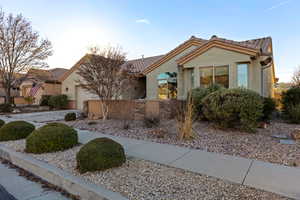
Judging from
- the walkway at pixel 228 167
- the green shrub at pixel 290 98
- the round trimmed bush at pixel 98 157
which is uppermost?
the green shrub at pixel 290 98

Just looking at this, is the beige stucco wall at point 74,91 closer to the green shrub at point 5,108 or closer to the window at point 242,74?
the green shrub at point 5,108

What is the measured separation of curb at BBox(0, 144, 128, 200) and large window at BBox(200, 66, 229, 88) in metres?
8.90

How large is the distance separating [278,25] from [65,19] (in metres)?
14.5

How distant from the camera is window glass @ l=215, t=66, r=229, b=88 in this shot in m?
10.1

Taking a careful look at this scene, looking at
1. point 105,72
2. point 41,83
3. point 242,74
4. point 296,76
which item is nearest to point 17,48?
point 41,83

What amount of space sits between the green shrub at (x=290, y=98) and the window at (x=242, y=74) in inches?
83.5

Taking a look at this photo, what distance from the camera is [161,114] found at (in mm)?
9328

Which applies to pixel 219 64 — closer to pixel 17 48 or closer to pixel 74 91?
pixel 74 91

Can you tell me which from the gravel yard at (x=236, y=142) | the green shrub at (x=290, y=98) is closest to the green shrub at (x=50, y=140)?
the gravel yard at (x=236, y=142)

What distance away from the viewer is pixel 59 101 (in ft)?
58.7

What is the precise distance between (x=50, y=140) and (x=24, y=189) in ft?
5.64

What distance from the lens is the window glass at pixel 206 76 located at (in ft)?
34.5

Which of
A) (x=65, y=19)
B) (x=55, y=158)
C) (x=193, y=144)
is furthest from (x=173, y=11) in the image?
(x=55, y=158)

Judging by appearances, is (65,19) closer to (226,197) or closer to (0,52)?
(0,52)
